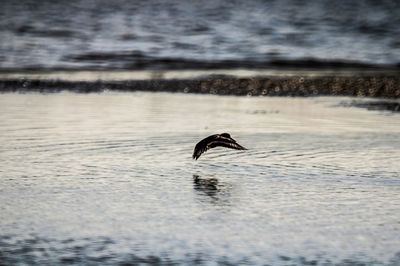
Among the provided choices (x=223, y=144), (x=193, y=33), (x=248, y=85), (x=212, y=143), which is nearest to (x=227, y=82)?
(x=248, y=85)

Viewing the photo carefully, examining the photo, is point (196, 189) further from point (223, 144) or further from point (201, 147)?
point (223, 144)

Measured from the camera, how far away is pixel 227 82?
13922 mm

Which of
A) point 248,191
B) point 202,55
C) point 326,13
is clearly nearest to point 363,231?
point 248,191

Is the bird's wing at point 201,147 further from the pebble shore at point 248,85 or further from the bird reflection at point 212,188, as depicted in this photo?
the pebble shore at point 248,85

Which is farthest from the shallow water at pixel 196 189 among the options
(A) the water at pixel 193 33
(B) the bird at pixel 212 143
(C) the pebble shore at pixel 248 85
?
(A) the water at pixel 193 33

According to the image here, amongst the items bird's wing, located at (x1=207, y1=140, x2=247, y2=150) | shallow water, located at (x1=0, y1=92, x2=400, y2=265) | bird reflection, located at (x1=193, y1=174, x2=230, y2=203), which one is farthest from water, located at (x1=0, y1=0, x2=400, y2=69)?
bird reflection, located at (x1=193, y1=174, x2=230, y2=203)

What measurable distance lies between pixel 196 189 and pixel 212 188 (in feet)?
0.43

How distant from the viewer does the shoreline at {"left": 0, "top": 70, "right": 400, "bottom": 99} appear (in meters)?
13.3

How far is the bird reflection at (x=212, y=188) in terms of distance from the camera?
562 centimetres

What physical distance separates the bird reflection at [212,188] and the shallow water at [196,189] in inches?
0.6

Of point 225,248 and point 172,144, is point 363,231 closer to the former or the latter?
point 225,248

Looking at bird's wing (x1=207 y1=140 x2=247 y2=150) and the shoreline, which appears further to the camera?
the shoreline

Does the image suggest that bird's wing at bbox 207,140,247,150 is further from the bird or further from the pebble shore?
the pebble shore

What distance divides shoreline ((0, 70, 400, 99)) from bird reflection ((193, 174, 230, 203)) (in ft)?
22.5
